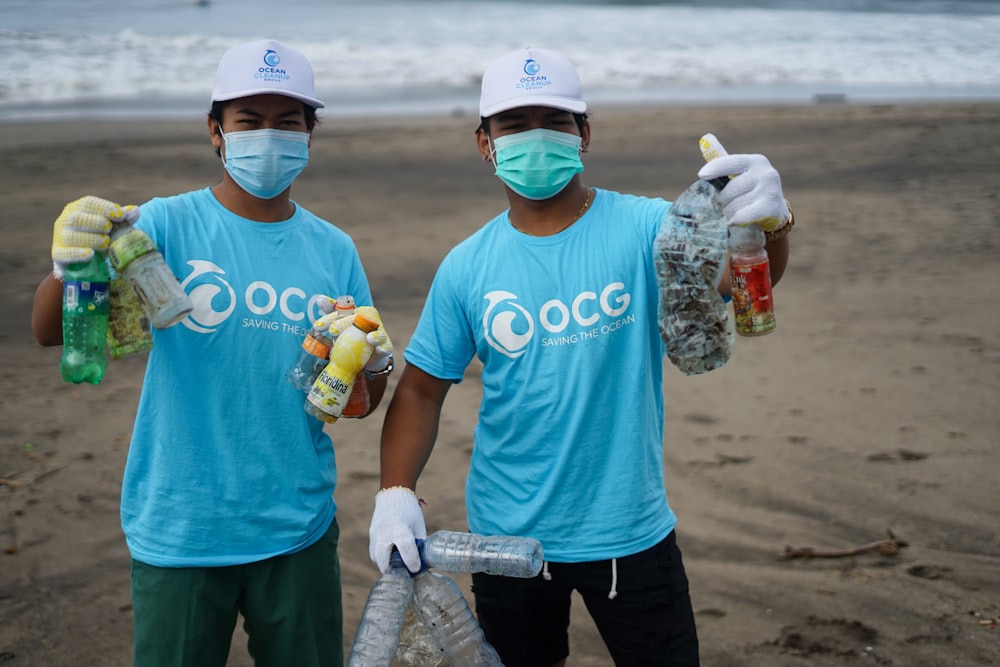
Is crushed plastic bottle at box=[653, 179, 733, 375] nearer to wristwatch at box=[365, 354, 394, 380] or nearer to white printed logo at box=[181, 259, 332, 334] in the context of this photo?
wristwatch at box=[365, 354, 394, 380]

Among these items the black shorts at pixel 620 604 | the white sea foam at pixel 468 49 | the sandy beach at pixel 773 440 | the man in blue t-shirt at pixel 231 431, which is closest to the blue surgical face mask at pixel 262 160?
the man in blue t-shirt at pixel 231 431

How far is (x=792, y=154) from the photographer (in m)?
14.2

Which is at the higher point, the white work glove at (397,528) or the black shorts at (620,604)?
the white work glove at (397,528)

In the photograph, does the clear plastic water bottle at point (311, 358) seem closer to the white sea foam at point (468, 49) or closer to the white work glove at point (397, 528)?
the white work glove at point (397, 528)

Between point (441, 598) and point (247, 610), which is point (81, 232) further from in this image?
point (441, 598)

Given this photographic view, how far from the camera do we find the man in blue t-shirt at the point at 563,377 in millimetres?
2893

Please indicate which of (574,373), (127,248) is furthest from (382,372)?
(127,248)

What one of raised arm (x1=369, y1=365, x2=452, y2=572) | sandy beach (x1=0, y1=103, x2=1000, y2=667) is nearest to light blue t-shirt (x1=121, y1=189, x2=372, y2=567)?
raised arm (x1=369, y1=365, x2=452, y2=572)

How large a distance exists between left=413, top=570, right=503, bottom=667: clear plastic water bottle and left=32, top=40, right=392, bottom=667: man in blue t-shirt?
45cm

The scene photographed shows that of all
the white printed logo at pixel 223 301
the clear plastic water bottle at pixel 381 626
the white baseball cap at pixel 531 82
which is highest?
the white baseball cap at pixel 531 82

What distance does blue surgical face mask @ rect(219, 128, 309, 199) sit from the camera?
3.06 meters

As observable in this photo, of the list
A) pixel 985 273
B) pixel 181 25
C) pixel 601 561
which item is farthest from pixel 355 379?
pixel 181 25

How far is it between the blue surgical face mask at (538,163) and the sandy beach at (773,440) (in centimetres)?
229

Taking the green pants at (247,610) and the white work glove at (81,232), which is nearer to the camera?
the white work glove at (81,232)
